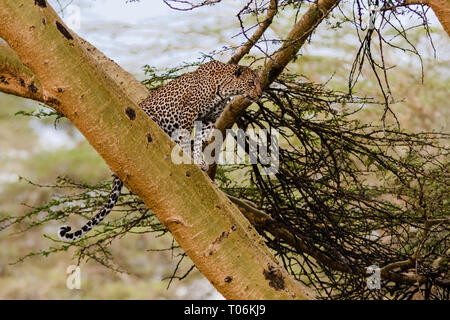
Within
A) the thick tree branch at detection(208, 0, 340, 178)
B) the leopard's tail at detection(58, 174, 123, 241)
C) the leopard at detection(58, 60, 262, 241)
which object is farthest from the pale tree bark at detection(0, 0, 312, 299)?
the leopard at detection(58, 60, 262, 241)

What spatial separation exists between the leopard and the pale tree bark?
59.8 inches

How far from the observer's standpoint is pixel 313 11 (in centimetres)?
376

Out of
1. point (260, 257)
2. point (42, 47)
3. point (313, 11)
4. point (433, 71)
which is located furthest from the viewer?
point (433, 71)

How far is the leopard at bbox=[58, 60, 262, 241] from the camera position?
195 inches

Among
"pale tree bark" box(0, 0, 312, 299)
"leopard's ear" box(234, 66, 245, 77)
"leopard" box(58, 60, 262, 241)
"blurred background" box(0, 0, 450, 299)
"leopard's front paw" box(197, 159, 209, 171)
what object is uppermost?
"blurred background" box(0, 0, 450, 299)

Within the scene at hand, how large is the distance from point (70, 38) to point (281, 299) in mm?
1639

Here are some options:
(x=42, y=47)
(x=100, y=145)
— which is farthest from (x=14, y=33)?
(x=100, y=145)

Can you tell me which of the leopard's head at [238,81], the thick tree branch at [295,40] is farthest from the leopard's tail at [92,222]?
the leopard's head at [238,81]

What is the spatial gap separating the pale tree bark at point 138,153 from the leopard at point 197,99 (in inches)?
59.8

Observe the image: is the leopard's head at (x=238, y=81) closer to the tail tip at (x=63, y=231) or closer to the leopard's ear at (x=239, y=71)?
the leopard's ear at (x=239, y=71)

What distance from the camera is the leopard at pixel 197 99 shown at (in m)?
4.95

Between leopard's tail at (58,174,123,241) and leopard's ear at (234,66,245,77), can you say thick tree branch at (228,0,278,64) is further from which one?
leopard's tail at (58,174,123,241)
